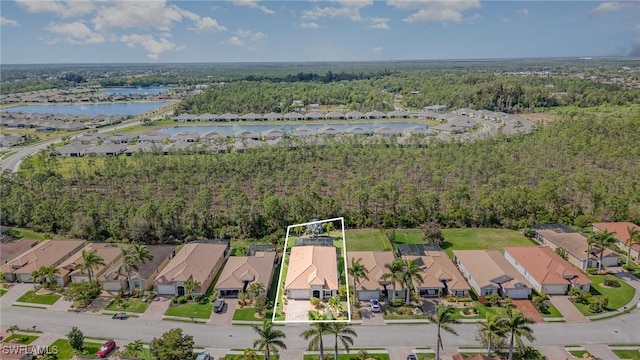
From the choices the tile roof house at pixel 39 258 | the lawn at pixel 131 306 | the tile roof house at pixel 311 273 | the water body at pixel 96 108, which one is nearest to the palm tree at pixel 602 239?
the tile roof house at pixel 311 273

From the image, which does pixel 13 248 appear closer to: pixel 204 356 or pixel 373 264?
pixel 204 356

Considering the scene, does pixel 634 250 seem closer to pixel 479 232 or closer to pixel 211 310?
pixel 479 232

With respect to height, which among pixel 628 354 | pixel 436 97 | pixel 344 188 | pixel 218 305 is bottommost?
pixel 628 354

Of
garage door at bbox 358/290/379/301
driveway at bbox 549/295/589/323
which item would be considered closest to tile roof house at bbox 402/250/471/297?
garage door at bbox 358/290/379/301

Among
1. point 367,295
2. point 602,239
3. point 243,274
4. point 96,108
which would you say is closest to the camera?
point 367,295

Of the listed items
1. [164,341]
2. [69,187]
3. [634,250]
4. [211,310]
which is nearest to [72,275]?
[211,310]

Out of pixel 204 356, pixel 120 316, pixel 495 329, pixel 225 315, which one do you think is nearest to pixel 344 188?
pixel 225 315
